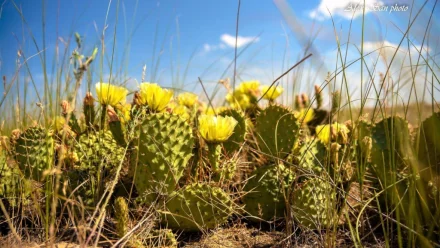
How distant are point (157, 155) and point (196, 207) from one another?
17 centimetres

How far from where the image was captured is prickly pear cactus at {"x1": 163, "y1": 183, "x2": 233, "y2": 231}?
1.04m

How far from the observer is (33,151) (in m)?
1.16

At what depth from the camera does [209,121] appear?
1.11 metres

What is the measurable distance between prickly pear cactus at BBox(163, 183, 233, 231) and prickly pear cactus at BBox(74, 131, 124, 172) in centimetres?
25

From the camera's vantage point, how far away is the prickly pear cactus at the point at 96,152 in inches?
46.4

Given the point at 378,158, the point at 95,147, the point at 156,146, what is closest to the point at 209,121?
the point at 156,146

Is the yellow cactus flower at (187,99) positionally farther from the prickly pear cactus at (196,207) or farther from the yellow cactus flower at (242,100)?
the prickly pear cactus at (196,207)

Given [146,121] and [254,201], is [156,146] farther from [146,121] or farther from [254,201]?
[254,201]

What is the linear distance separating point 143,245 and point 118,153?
36cm

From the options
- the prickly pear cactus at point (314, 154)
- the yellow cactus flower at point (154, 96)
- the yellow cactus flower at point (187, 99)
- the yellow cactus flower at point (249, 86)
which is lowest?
the prickly pear cactus at point (314, 154)

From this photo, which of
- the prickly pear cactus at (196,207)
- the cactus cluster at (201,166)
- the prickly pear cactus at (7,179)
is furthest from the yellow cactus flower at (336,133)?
the prickly pear cactus at (7,179)

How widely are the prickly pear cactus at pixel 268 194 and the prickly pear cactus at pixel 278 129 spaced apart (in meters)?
0.09

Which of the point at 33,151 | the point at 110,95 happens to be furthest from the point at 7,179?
the point at 110,95

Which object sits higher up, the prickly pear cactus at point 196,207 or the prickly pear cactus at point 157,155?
the prickly pear cactus at point 157,155
